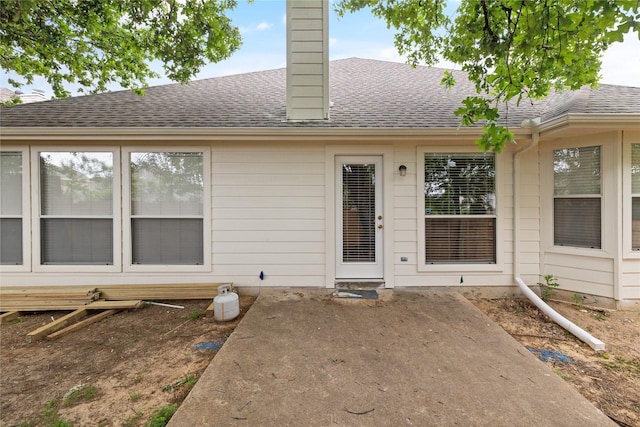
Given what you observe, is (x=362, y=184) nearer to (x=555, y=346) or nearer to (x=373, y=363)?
(x=373, y=363)

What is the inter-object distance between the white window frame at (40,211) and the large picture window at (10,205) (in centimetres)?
23

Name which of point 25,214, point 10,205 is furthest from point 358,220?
point 10,205

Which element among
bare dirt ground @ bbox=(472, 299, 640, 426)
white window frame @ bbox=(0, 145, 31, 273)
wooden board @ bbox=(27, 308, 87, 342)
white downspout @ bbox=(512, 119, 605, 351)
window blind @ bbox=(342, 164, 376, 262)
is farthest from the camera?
window blind @ bbox=(342, 164, 376, 262)

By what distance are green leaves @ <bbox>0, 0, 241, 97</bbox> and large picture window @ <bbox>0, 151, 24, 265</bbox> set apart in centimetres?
195

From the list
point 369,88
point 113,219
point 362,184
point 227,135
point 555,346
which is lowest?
point 555,346

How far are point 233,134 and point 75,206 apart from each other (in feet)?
8.78

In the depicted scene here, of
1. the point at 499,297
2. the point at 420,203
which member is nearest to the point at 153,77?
the point at 420,203

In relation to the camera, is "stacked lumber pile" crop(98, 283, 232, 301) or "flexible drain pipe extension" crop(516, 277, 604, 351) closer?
"flexible drain pipe extension" crop(516, 277, 604, 351)

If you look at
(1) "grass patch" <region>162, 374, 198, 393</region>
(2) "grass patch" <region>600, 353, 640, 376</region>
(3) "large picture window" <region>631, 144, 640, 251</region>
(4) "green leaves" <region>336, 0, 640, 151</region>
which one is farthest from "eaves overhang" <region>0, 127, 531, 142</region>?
(1) "grass patch" <region>162, 374, 198, 393</region>

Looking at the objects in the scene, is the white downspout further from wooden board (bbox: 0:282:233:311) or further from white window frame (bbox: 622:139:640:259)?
wooden board (bbox: 0:282:233:311)

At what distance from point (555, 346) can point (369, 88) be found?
5056 mm

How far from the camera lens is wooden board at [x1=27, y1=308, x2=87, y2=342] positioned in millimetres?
2941

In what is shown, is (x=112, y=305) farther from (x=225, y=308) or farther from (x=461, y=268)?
(x=461, y=268)

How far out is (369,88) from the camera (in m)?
5.42
